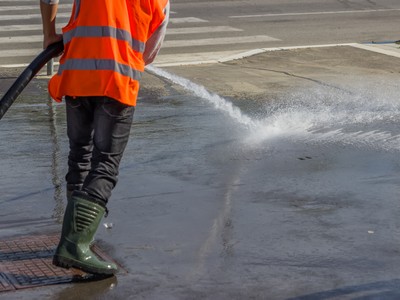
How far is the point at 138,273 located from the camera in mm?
5125

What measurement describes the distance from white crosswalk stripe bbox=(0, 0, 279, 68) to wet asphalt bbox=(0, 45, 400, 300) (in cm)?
284

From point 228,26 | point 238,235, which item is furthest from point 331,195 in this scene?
point 228,26

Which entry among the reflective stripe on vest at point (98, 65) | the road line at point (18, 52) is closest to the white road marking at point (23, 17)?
the road line at point (18, 52)

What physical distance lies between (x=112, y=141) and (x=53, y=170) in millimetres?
2361

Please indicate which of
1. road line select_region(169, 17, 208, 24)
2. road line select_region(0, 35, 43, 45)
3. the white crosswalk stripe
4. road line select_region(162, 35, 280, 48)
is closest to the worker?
the white crosswalk stripe

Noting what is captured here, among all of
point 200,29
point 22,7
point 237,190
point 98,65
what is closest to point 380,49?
point 200,29

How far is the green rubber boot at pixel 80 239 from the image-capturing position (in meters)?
5.00

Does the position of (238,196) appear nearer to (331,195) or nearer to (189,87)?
(331,195)

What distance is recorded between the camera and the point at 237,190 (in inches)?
268

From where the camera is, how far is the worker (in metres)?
4.95

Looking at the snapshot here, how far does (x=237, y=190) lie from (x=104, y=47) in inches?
84.9

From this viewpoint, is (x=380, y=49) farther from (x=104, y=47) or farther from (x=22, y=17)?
(x=104, y=47)

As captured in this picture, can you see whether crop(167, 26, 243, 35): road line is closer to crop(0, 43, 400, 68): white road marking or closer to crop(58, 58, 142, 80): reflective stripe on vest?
crop(0, 43, 400, 68): white road marking

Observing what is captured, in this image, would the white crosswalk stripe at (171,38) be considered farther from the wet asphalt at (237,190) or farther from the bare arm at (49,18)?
the bare arm at (49,18)
